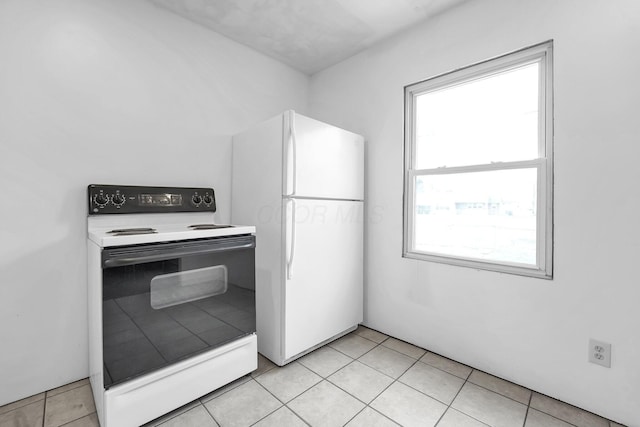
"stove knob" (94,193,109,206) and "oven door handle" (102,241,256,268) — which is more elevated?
"stove knob" (94,193,109,206)

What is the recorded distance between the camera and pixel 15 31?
1580 mm

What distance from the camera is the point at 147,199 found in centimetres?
199

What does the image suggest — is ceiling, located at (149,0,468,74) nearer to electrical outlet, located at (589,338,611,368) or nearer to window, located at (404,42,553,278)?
window, located at (404,42,553,278)

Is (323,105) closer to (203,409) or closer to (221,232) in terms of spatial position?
(221,232)

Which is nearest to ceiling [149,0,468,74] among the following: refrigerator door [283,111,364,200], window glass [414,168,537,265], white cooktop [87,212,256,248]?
refrigerator door [283,111,364,200]

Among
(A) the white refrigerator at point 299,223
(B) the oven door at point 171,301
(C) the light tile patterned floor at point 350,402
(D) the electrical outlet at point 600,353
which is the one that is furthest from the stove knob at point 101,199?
(D) the electrical outlet at point 600,353

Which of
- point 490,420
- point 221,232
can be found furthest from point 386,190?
point 490,420

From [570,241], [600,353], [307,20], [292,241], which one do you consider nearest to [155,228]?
[292,241]

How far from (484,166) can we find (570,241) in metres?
0.67

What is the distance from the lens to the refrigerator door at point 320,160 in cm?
197

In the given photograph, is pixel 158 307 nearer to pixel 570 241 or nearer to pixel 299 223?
pixel 299 223

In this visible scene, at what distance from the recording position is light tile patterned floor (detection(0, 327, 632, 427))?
4.93ft

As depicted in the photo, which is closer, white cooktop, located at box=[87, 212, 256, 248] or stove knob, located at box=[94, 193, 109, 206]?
white cooktop, located at box=[87, 212, 256, 248]

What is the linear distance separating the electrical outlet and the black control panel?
2.57 metres
